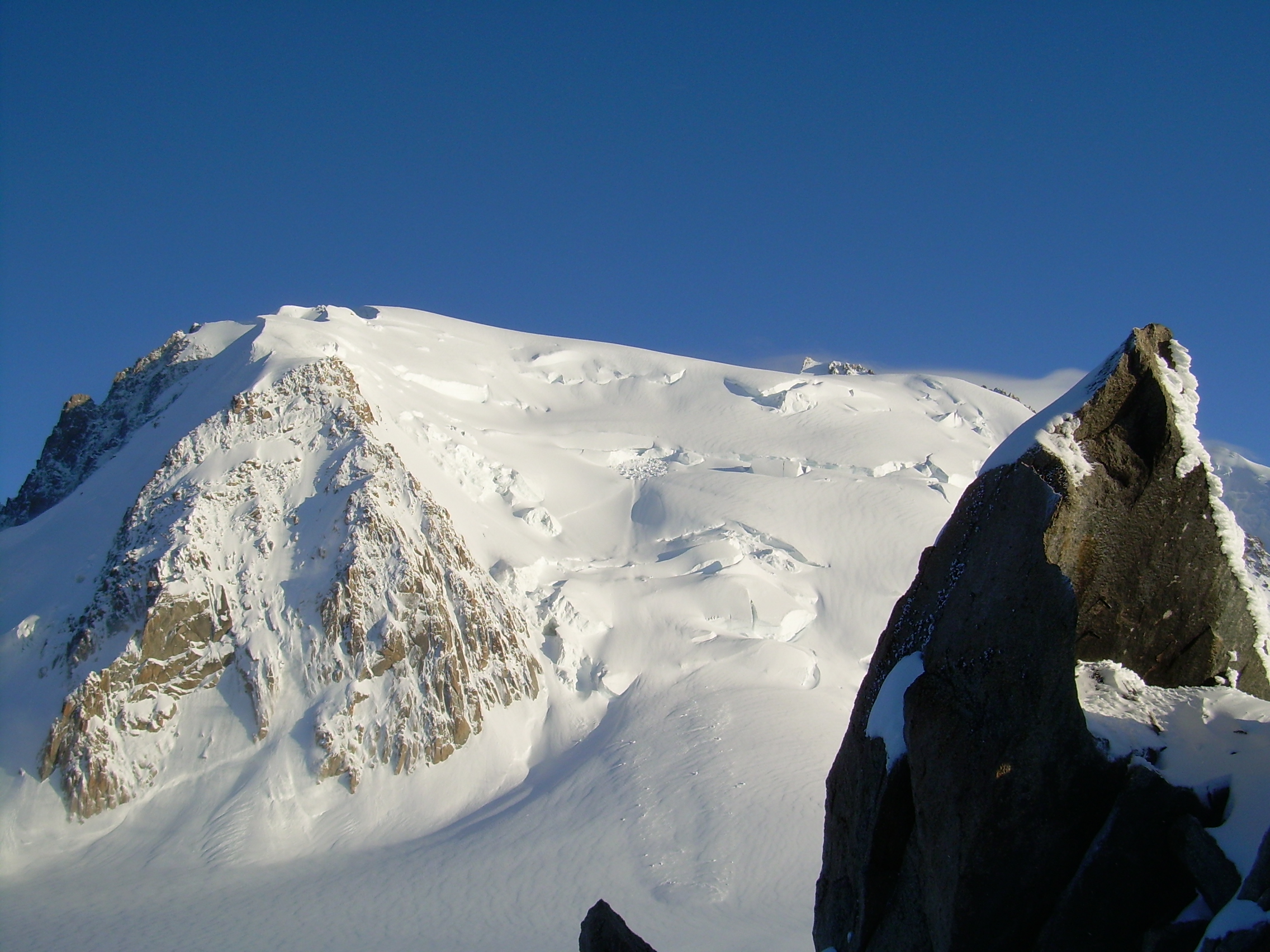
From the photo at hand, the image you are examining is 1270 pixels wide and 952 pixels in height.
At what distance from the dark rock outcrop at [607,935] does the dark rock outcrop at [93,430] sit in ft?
168

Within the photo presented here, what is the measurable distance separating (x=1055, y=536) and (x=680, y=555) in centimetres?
3751

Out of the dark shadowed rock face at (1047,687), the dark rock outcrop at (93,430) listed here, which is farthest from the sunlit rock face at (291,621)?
the dark shadowed rock face at (1047,687)

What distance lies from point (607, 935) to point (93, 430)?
60.4 meters

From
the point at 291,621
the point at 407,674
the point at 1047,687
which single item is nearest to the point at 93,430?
the point at 291,621

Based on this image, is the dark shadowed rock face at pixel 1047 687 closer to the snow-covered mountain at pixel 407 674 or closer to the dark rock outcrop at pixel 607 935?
the dark rock outcrop at pixel 607 935

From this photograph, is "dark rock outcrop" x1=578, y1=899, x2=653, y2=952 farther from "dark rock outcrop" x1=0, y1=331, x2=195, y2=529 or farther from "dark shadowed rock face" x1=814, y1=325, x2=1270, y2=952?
"dark rock outcrop" x1=0, y1=331, x2=195, y2=529

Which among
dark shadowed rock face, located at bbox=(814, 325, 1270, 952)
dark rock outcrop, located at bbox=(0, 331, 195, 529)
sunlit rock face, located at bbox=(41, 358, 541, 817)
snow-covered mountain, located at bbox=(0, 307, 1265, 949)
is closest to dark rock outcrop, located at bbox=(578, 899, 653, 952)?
dark shadowed rock face, located at bbox=(814, 325, 1270, 952)

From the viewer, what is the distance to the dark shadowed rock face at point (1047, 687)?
18.2ft

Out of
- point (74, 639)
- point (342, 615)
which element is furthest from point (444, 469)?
point (74, 639)

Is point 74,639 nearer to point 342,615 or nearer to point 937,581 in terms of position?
point 342,615

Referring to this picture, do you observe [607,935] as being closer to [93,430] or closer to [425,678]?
[425,678]

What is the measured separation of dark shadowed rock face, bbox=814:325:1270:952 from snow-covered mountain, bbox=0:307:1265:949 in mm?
16173

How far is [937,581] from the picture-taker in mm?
7062

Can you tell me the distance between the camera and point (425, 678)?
1318 inches
